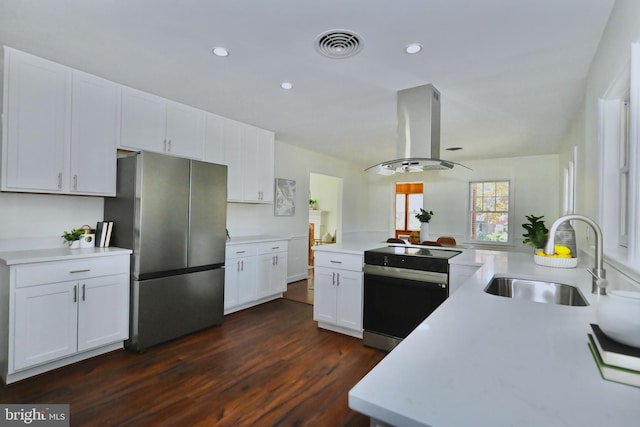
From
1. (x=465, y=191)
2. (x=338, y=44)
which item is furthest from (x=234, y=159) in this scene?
(x=465, y=191)

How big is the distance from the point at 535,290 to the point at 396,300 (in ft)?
3.83

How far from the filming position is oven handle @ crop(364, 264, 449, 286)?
2.60 meters

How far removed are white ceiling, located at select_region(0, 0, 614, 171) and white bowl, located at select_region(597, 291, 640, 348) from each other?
1.70m

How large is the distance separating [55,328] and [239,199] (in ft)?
7.52

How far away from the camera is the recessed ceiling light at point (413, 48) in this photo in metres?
2.21

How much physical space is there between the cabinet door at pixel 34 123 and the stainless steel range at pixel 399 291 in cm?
277

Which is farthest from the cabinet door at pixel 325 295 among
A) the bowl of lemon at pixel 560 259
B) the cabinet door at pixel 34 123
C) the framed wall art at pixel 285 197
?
the cabinet door at pixel 34 123

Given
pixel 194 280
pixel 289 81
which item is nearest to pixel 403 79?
pixel 289 81

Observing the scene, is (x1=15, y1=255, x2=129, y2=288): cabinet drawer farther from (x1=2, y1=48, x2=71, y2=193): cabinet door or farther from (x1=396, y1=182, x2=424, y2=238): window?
(x1=396, y1=182, x2=424, y2=238): window

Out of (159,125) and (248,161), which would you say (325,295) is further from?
(159,125)

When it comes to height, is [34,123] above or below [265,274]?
above

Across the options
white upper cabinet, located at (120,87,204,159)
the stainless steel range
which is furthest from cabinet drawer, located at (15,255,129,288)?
the stainless steel range

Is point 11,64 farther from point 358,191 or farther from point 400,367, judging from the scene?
point 358,191

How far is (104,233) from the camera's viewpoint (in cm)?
296
